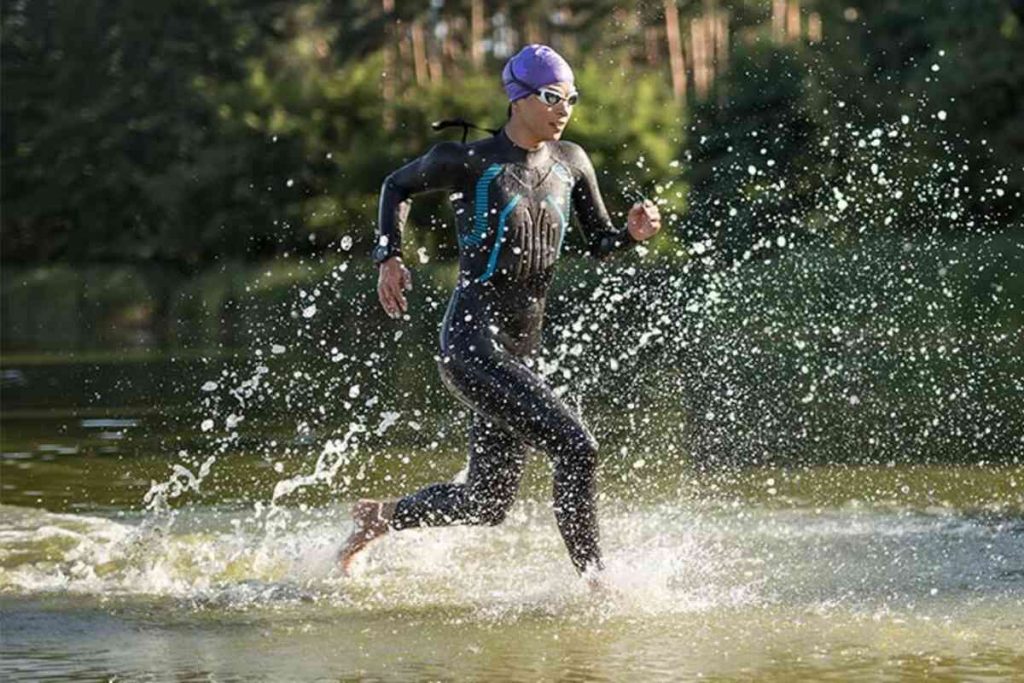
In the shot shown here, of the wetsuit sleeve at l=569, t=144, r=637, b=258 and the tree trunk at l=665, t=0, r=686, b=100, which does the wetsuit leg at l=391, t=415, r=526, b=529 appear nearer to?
the wetsuit sleeve at l=569, t=144, r=637, b=258

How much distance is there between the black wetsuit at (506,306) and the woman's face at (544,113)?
114 mm

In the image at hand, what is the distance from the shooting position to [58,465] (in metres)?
16.2

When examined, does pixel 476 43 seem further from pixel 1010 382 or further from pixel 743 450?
pixel 743 450

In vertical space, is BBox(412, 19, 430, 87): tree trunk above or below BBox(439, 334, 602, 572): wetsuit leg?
above

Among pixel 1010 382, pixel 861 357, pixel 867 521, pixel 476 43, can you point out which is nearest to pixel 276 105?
pixel 476 43

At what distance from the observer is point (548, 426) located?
9.96 m

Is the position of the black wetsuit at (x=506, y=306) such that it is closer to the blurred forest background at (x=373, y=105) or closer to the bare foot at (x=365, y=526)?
the bare foot at (x=365, y=526)

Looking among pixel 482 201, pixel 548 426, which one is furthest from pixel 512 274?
pixel 548 426

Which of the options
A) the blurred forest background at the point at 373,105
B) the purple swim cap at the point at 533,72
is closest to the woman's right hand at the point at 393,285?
the purple swim cap at the point at 533,72

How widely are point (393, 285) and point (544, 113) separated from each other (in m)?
0.87

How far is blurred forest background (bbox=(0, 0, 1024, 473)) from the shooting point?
25.9 metres

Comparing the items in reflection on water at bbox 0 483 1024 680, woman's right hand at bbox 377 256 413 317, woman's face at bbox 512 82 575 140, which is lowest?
reflection on water at bbox 0 483 1024 680

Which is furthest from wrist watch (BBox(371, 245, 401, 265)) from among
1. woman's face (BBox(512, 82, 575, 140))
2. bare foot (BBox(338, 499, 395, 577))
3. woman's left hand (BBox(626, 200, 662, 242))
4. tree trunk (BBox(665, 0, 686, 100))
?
tree trunk (BBox(665, 0, 686, 100))

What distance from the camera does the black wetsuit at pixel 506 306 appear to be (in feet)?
32.8
